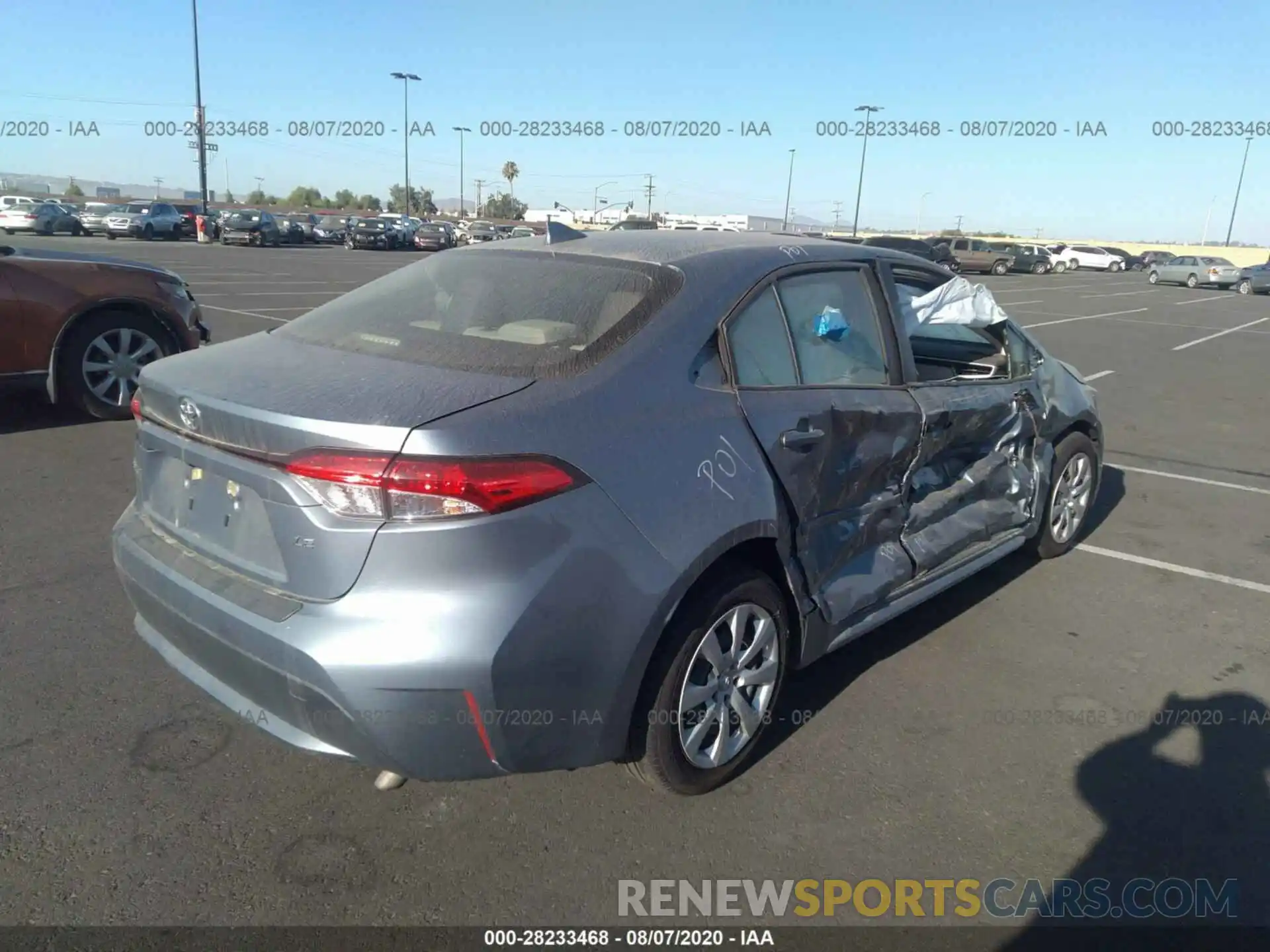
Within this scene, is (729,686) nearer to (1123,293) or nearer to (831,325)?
(831,325)

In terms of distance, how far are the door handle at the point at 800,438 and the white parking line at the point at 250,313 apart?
11.1 metres

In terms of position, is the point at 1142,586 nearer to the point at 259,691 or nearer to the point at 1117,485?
the point at 1117,485

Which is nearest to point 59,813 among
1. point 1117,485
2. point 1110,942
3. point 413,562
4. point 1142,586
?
point 413,562

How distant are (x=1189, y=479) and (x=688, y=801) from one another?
6.15 meters

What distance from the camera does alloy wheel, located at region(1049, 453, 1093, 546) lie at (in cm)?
520

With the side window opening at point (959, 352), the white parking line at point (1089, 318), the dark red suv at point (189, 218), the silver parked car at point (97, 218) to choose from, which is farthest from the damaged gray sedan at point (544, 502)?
the dark red suv at point (189, 218)

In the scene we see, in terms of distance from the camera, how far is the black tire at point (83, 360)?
692 cm

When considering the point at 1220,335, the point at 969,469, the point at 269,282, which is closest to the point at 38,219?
the point at 269,282

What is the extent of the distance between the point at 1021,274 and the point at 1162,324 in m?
29.1

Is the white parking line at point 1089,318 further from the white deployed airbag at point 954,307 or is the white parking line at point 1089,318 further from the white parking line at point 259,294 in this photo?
the white deployed airbag at point 954,307

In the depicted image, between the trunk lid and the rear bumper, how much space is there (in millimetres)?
74

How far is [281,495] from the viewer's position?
240 cm

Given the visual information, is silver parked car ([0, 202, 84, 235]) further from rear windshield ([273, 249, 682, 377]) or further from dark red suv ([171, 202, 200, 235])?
rear windshield ([273, 249, 682, 377])

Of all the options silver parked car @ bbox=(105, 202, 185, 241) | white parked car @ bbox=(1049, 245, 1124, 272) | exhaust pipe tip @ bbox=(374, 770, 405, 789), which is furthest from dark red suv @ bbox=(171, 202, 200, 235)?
white parked car @ bbox=(1049, 245, 1124, 272)
